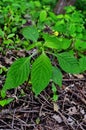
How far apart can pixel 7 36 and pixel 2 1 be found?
907mm

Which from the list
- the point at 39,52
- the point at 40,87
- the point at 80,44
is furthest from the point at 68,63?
the point at 80,44

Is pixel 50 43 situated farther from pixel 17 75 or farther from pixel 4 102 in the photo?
pixel 4 102

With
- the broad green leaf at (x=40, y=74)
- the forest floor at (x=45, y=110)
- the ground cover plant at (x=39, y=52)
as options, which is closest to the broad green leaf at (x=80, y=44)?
the ground cover plant at (x=39, y=52)

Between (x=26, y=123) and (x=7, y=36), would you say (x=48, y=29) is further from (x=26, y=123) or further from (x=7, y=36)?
(x=26, y=123)

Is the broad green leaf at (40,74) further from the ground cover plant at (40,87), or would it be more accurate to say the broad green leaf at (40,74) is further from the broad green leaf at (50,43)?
the broad green leaf at (50,43)

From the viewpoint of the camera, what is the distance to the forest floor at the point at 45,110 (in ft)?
6.31

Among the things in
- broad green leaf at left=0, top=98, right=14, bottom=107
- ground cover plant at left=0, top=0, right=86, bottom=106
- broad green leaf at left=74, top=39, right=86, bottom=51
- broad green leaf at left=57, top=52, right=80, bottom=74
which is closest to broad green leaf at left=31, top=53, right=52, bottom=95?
ground cover plant at left=0, top=0, right=86, bottom=106

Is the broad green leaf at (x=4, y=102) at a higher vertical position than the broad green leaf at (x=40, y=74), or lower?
lower

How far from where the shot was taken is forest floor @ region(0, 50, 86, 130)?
192 cm

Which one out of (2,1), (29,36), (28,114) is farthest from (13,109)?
(2,1)

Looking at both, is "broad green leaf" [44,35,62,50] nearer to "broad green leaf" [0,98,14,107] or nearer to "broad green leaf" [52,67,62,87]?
"broad green leaf" [52,67,62,87]

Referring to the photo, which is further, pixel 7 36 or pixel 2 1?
pixel 2 1

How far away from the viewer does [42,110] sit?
6.79 feet

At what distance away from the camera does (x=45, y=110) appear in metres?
2.08
